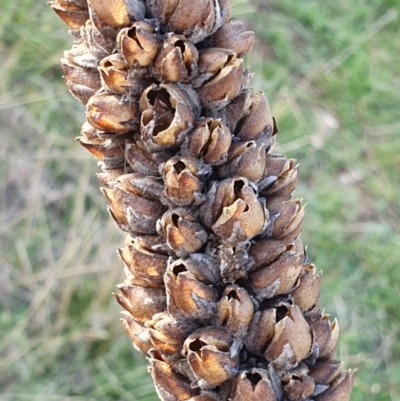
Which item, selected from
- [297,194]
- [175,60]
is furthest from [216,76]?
[297,194]

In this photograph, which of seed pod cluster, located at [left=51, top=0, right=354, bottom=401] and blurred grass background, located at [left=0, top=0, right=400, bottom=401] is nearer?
seed pod cluster, located at [left=51, top=0, right=354, bottom=401]

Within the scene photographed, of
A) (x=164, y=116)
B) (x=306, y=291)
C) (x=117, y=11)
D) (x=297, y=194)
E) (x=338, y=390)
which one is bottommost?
(x=297, y=194)

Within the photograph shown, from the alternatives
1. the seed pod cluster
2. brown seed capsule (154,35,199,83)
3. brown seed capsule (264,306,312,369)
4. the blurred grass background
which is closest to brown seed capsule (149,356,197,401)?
the seed pod cluster

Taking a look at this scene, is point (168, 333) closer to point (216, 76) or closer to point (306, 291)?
point (306, 291)

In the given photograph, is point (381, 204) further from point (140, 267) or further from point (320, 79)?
point (140, 267)

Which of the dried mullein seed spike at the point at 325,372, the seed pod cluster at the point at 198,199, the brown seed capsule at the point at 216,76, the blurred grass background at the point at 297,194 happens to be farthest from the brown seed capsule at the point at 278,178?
the blurred grass background at the point at 297,194

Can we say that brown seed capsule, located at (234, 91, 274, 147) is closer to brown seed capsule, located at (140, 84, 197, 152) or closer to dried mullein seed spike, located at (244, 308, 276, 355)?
brown seed capsule, located at (140, 84, 197, 152)
